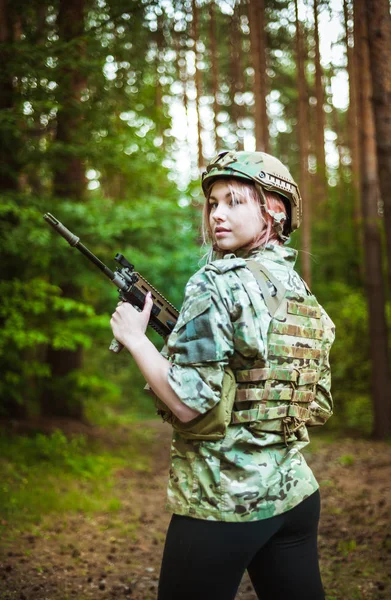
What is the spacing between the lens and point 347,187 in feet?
58.1

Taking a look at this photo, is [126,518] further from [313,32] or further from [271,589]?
[313,32]

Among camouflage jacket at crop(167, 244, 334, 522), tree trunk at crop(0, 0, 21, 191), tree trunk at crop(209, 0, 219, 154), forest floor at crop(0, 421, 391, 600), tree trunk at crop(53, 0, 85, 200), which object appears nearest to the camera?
camouflage jacket at crop(167, 244, 334, 522)

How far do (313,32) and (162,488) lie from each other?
10.5 meters

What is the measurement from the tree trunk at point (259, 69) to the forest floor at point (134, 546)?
682 centimetres

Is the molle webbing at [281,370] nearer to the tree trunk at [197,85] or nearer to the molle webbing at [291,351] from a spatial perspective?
the molle webbing at [291,351]

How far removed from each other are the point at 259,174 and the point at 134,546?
471cm

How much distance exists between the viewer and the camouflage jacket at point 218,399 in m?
1.83

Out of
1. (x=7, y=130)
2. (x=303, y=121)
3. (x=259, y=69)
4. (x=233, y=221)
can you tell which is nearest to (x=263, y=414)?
(x=233, y=221)

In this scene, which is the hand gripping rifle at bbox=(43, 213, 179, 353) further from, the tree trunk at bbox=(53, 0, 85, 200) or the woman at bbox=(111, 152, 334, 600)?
the tree trunk at bbox=(53, 0, 85, 200)

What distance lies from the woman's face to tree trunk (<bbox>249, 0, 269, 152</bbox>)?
984 centimetres

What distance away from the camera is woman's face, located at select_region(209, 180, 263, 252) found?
2.13m

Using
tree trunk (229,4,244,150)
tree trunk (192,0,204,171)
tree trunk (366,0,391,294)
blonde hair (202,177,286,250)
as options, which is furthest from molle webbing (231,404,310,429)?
tree trunk (229,4,244,150)

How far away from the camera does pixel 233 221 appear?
6.98ft

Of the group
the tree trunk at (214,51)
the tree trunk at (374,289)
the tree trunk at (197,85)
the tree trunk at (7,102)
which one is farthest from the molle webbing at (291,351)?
the tree trunk at (214,51)
